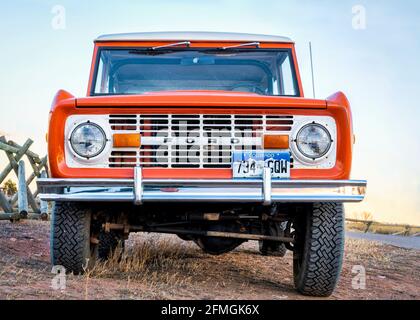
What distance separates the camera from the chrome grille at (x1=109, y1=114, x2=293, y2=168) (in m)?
4.81

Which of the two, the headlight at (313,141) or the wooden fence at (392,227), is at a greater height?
the headlight at (313,141)

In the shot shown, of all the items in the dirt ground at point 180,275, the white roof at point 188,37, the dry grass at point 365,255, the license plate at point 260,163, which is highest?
the white roof at point 188,37

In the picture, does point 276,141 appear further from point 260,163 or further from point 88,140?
point 88,140

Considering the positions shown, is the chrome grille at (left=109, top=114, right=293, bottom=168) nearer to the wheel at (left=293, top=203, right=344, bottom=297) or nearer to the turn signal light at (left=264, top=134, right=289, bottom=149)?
the turn signal light at (left=264, top=134, right=289, bottom=149)

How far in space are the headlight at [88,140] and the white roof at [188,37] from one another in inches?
69.0

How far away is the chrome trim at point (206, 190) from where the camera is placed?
15.2 feet

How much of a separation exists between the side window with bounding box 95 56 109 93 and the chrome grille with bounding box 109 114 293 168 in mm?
1519

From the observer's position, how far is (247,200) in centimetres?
468

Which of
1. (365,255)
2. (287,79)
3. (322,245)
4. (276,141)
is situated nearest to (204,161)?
(276,141)

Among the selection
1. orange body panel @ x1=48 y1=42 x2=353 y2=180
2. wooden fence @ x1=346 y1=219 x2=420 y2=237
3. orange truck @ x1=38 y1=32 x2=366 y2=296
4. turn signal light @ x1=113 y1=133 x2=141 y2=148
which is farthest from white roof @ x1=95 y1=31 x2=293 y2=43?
wooden fence @ x1=346 y1=219 x2=420 y2=237

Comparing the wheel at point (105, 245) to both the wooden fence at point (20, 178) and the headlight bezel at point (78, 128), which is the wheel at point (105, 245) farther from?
the wooden fence at point (20, 178)

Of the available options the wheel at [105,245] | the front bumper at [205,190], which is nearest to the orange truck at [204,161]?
the front bumper at [205,190]
